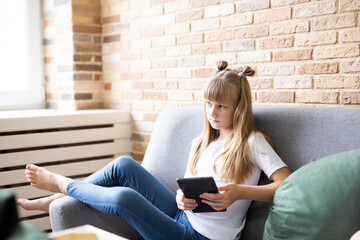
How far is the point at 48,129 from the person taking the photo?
9.14ft

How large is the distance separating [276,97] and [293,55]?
224 mm

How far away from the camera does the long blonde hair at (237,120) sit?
5.86 ft

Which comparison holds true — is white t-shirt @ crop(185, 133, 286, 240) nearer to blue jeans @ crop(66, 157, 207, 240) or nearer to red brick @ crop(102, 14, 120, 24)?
blue jeans @ crop(66, 157, 207, 240)

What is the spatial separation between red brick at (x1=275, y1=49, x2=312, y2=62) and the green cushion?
2.23ft

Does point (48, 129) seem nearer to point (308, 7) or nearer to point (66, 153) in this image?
point (66, 153)

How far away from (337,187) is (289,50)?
87 centimetres

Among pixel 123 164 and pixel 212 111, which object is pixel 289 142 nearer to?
pixel 212 111

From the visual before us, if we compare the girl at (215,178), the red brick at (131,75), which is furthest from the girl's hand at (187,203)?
the red brick at (131,75)

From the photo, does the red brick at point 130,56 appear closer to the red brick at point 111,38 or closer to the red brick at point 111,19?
the red brick at point 111,38

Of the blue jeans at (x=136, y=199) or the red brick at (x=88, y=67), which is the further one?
the red brick at (x=88, y=67)

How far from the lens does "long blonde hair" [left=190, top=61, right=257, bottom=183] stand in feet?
5.86

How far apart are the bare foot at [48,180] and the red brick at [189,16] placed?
1179mm

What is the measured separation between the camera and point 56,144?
8.88ft

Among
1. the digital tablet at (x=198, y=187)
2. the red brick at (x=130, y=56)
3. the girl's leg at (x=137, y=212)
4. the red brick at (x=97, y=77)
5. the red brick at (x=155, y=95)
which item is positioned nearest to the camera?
the digital tablet at (x=198, y=187)
